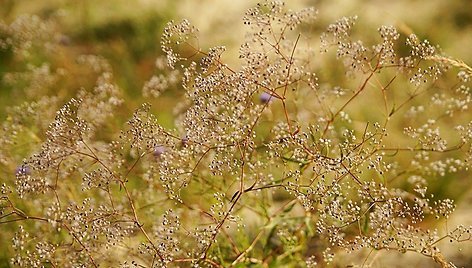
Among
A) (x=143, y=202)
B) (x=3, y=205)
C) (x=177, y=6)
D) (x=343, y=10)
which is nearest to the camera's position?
(x=3, y=205)

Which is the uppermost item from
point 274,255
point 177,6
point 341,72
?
point 177,6

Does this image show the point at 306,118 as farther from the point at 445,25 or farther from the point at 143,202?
the point at 445,25

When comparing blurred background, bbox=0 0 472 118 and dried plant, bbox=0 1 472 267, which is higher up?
blurred background, bbox=0 0 472 118

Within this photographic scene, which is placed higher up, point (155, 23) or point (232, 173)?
point (155, 23)

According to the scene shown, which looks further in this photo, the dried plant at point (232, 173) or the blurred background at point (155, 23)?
the blurred background at point (155, 23)

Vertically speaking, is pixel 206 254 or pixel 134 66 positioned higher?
pixel 134 66

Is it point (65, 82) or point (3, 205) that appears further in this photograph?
point (65, 82)

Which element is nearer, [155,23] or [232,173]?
[232,173]

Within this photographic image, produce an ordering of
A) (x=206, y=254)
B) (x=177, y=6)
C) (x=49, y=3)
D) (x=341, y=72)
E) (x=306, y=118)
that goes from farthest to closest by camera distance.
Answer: (x=49, y=3) → (x=177, y=6) → (x=341, y=72) → (x=306, y=118) → (x=206, y=254)

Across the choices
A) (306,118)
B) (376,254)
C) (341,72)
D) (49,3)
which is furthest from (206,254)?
(49,3)

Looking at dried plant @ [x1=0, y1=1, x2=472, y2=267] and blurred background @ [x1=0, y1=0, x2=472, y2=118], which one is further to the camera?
blurred background @ [x1=0, y1=0, x2=472, y2=118]

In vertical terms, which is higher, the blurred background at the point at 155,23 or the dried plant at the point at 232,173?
the blurred background at the point at 155,23
